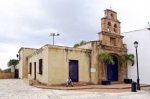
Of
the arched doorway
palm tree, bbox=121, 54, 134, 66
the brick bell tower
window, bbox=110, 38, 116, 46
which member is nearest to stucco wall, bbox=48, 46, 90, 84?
the brick bell tower

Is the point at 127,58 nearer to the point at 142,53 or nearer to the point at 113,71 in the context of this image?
the point at 142,53

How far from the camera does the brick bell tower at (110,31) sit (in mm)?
22972

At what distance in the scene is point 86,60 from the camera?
71.6 feet

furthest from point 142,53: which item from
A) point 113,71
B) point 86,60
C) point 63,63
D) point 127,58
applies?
point 63,63

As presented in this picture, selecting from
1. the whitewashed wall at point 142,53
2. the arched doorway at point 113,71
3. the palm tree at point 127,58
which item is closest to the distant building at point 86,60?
the arched doorway at point 113,71

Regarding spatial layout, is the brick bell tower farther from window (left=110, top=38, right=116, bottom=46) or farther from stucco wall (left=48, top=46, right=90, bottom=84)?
stucco wall (left=48, top=46, right=90, bottom=84)

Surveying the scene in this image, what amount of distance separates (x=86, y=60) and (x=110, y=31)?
13.2 feet

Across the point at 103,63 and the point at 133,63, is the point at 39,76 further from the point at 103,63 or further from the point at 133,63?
the point at 133,63

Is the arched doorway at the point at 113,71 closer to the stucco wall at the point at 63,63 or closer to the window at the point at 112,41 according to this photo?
the window at the point at 112,41

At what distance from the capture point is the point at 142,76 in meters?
23.9

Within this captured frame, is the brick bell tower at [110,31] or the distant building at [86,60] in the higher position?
the brick bell tower at [110,31]

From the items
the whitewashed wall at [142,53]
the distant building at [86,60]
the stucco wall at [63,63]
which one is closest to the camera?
the stucco wall at [63,63]

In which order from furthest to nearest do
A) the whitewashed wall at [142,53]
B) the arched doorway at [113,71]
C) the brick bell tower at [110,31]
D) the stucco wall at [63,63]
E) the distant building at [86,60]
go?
the arched doorway at [113,71] < the whitewashed wall at [142,53] < the brick bell tower at [110,31] < the distant building at [86,60] < the stucco wall at [63,63]

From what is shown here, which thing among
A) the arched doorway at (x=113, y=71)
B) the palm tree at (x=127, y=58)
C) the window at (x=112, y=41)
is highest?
the window at (x=112, y=41)
